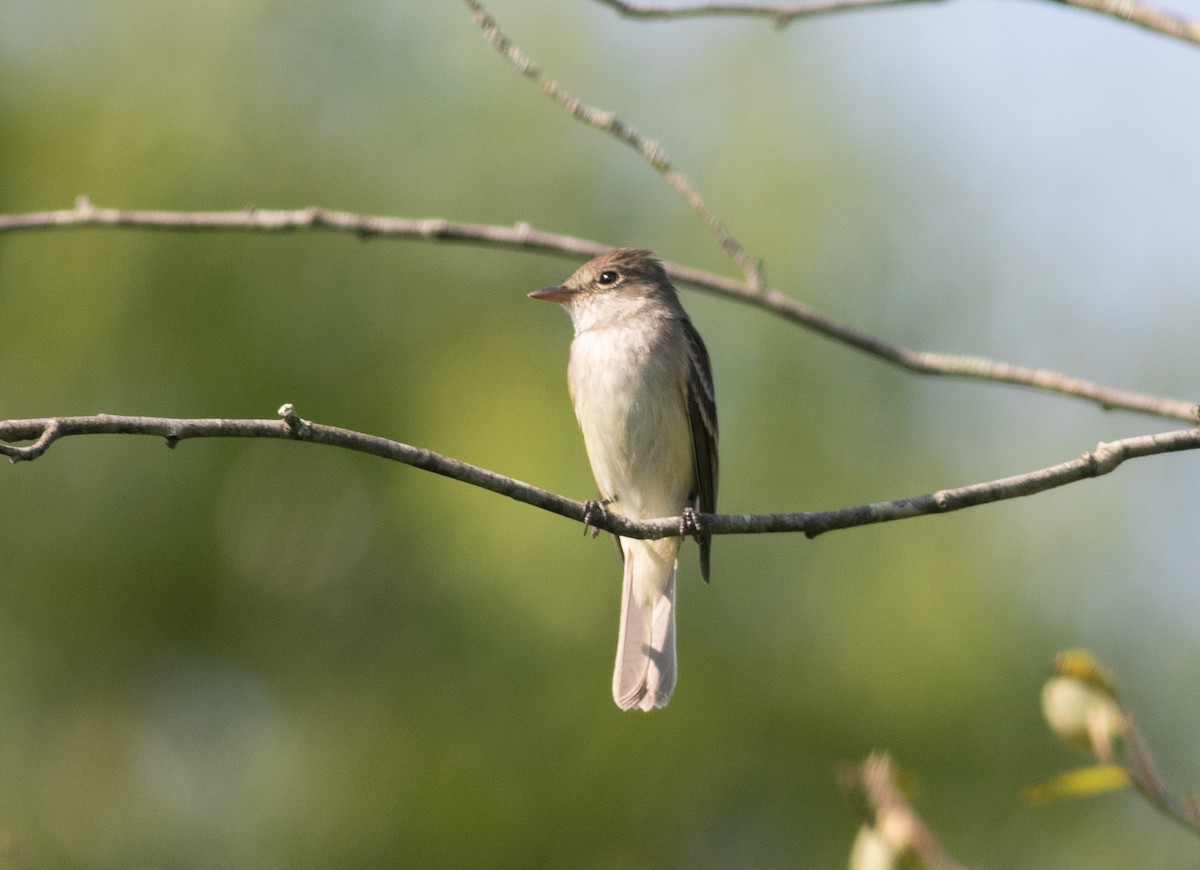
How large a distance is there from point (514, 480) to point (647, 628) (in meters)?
3.13

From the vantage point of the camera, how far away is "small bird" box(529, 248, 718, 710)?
610 centimetres

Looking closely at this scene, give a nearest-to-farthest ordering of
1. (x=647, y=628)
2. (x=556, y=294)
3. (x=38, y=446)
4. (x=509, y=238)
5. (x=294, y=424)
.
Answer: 1. (x=38, y=446)
2. (x=294, y=424)
3. (x=509, y=238)
4. (x=647, y=628)
5. (x=556, y=294)

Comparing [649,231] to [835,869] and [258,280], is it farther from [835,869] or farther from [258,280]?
[835,869]

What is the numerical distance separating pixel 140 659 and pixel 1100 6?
1398 cm

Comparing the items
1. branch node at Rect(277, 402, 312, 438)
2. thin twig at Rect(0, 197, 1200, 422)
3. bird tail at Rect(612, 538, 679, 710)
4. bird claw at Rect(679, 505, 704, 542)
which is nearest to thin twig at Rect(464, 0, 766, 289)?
thin twig at Rect(0, 197, 1200, 422)

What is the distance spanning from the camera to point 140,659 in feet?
51.0

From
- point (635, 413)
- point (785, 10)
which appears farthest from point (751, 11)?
point (635, 413)

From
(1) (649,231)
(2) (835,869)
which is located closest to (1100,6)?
(2) (835,869)

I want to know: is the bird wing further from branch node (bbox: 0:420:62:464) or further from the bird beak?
branch node (bbox: 0:420:62:464)

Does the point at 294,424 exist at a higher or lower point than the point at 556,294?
lower

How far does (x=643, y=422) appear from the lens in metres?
6.11

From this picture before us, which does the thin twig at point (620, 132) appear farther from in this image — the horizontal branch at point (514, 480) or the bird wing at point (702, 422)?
the bird wing at point (702, 422)

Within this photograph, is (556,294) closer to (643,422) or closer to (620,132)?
(643,422)

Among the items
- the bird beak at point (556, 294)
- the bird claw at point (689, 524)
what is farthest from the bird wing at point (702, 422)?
the bird claw at point (689, 524)
